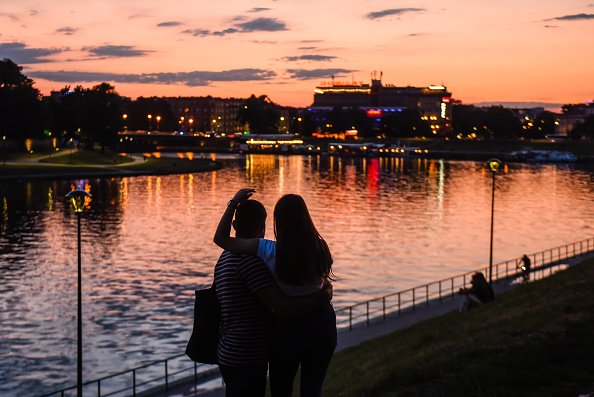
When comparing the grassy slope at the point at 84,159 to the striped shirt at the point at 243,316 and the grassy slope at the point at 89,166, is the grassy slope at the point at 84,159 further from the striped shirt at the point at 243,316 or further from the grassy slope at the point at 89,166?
the striped shirt at the point at 243,316

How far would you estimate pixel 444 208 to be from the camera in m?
82.8

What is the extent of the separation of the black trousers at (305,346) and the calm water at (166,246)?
19681 mm

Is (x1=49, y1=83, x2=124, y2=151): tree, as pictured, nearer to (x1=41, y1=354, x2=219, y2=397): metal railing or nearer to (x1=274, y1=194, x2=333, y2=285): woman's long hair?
(x1=41, y1=354, x2=219, y2=397): metal railing

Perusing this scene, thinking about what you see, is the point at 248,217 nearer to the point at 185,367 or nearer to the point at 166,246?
the point at 185,367

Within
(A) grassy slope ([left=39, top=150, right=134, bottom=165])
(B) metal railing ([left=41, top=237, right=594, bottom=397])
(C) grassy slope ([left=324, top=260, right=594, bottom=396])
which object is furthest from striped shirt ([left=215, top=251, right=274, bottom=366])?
(A) grassy slope ([left=39, top=150, right=134, bottom=165])

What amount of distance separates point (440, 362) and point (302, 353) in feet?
25.0

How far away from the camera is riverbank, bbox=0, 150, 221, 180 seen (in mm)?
112438

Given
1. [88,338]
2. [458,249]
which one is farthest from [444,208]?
[88,338]

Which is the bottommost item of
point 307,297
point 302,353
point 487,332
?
point 487,332

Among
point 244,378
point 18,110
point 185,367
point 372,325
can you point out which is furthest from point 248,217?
point 18,110

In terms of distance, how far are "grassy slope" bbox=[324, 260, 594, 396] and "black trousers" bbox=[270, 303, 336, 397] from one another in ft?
15.7

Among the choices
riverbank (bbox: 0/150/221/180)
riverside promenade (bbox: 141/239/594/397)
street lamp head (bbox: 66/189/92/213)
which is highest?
street lamp head (bbox: 66/189/92/213)

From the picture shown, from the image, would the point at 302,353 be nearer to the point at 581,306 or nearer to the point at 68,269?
the point at 581,306

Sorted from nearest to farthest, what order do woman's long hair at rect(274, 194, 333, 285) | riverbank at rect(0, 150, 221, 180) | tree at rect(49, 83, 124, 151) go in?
woman's long hair at rect(274, 194, 333, 285), riverbank at rect(0, 150, 221, 180), tree at rect(49, 83, 124, 151)
